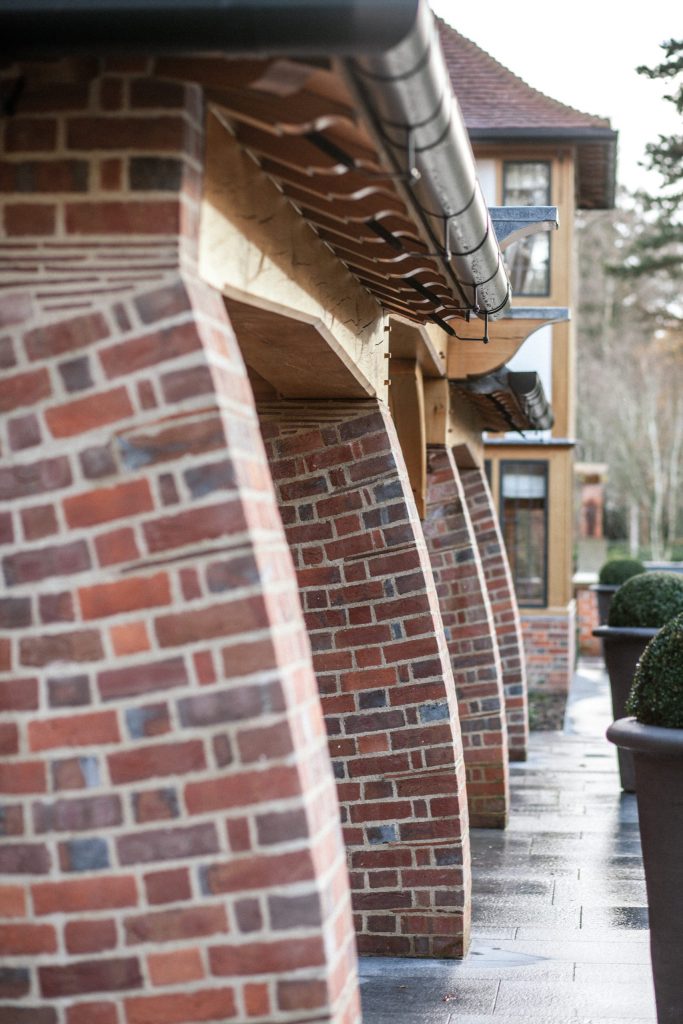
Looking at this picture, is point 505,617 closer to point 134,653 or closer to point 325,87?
point 134,653

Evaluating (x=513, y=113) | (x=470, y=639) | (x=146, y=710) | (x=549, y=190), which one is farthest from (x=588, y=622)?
(x=146, y=710)

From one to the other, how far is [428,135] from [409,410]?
164 inches

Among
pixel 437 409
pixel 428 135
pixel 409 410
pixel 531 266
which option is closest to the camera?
pixel 428 135

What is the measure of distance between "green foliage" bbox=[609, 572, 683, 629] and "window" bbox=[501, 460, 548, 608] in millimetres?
6966

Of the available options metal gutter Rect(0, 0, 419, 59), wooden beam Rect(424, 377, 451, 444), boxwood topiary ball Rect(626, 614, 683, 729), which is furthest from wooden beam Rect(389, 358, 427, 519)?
metal gutter Rect(0, 0, 419, 59)

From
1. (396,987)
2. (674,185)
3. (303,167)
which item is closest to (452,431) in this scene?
(396,987)

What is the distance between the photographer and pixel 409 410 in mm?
6852

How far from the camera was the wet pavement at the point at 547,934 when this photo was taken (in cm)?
492

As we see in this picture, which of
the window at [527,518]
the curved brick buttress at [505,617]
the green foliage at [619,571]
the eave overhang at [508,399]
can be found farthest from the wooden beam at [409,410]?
the green foliage at [619,571]

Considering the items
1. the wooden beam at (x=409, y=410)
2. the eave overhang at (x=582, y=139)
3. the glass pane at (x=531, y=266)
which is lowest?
the wooden beam at (x=409, y=410)

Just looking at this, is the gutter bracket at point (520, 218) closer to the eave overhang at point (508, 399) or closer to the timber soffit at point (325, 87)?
the timber soffit at point (325, 87)

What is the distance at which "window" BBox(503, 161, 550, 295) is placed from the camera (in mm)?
15216

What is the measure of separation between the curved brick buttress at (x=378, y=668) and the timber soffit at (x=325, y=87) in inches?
72.4

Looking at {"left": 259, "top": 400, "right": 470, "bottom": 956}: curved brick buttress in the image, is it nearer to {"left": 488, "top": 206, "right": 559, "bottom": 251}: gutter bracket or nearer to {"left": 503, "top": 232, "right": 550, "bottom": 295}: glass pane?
{"left": 488, "top": 206, "right": 559, "bottom": 251}: gutter bracket
